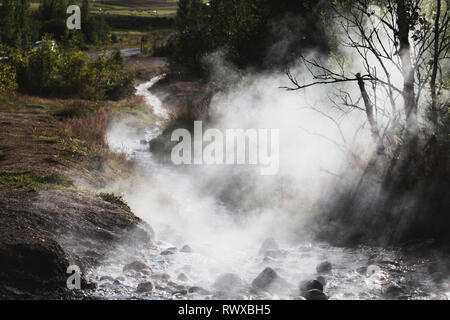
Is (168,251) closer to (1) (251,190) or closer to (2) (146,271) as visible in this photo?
(2) (146,271)

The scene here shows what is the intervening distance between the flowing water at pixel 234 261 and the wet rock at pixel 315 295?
0.48ft

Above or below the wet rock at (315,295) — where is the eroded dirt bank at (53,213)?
above

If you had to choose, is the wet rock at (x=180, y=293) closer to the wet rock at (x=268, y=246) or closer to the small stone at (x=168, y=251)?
the small stone at (x=168, y=251)

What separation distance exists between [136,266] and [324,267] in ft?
7.29

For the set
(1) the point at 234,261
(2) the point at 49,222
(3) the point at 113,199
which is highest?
(3) the point at 113,199

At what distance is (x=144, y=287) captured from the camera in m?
4.50

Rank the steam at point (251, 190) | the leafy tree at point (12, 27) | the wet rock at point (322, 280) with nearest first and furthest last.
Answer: the wet rock at point (322, 280) → the steam at point (251, 190) → the leafy tree at point (12, 27)

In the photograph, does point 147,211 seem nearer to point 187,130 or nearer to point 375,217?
point 375,217

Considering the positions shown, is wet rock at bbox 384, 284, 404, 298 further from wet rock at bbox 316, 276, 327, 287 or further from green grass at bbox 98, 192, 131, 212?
green grass at bbox 98, 192, 131, 212

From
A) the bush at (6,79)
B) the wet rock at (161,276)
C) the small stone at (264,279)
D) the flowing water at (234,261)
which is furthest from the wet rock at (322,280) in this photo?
the bush at (6,79)

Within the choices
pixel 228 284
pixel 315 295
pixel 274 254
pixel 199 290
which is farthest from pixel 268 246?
pixel 199 290

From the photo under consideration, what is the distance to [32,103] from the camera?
1402cm

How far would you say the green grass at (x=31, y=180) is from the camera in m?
5.84

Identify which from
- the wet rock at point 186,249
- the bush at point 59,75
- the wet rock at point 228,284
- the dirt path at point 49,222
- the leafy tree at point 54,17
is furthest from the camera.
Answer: the leafy tree at point 54,17
